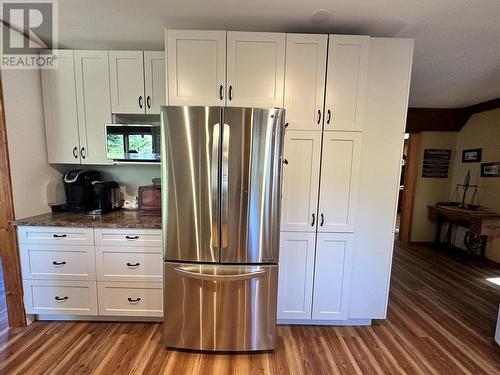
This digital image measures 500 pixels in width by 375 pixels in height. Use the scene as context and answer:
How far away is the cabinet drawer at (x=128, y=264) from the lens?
75.9 inches

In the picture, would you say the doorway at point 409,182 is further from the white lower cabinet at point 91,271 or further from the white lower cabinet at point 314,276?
the white lower cabinet at point 91,271

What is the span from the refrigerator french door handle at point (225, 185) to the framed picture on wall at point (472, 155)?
443cm

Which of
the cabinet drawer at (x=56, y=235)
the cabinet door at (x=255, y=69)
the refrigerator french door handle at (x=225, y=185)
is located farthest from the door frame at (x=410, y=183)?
the cabinet drawer at (x=56, y=235)

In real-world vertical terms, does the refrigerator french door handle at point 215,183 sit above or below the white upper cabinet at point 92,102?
below

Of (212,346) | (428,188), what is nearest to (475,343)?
(212,346)

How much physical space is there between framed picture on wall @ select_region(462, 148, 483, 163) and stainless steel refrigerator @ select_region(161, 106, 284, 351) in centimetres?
410

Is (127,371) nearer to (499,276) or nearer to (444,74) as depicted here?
(444,74)

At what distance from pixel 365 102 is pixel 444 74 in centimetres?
163

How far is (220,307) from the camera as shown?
1.66 m

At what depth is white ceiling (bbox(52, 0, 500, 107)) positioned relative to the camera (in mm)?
1558

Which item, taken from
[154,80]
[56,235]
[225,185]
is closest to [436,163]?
[225,185]

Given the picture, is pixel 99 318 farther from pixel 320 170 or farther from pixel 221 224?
pixel 320 170

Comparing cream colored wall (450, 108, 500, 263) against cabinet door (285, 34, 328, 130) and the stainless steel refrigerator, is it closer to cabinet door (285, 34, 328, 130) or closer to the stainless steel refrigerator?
cabinet door (285, 34, 328, 130)

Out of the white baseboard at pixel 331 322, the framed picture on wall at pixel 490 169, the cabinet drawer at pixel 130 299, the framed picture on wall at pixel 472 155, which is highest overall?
the framed picture on wall at pixel 472 155
